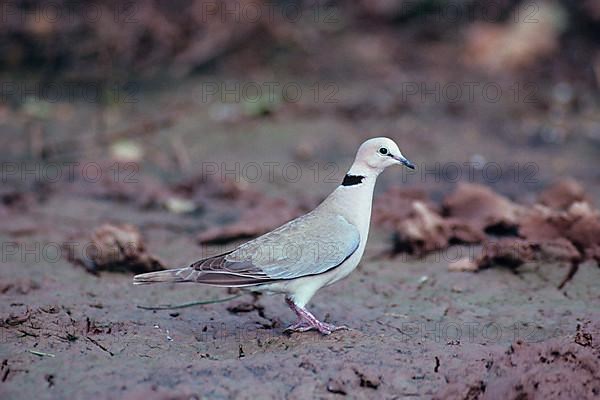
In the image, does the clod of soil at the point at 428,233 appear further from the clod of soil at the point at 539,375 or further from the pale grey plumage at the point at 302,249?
the clod of soil at the point at 539,375

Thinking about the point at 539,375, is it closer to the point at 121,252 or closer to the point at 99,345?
the point at 99,345

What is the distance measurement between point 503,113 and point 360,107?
1778 mm

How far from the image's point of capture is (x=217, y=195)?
324 inches

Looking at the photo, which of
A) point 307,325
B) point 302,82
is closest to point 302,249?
point 307,325

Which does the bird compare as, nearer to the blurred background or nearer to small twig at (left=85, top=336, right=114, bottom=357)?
small twig at (left=85, top=336, right=114, bottom=357)

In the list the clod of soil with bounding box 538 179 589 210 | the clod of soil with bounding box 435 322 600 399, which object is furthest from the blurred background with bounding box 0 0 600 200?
the clod of soil with bounding box 435 322 600 399

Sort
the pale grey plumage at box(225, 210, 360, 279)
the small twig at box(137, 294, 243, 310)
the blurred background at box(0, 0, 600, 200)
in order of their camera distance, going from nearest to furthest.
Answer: the pale grey plumage at box(225, 210, 360, 279) < the small twig at box(137, 294, 243, 310) < the blurred background at box(0, 0, 600, 200)

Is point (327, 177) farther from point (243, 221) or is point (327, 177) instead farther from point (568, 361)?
point (568, 361)

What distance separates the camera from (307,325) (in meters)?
4.92

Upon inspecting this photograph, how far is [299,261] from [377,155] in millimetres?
869

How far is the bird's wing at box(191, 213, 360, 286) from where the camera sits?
15.7ft

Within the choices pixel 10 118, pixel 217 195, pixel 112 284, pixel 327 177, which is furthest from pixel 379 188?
pixel 10 118

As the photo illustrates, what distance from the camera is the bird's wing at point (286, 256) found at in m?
4.78

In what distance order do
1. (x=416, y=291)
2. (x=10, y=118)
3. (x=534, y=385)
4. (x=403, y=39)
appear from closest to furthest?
(x=534, y=385) < (x=416, y=291) < (x=10, y=118) < (x=403, y=39)
